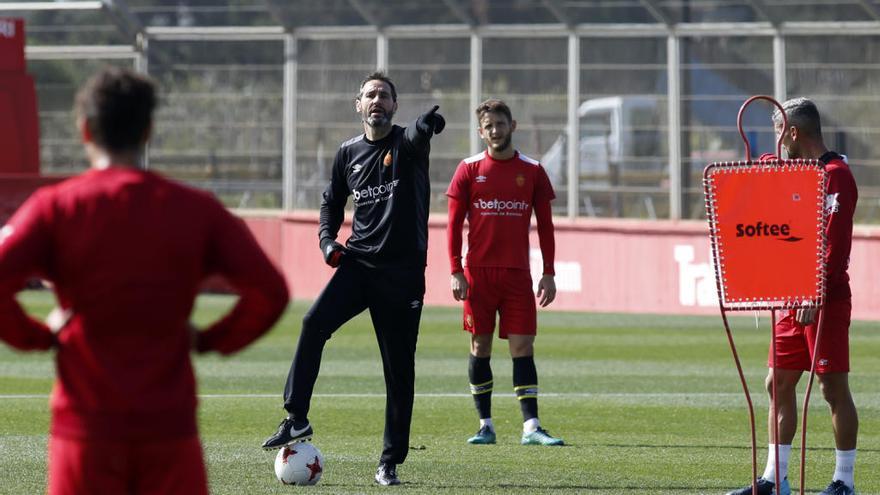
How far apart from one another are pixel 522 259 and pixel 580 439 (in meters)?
1.16

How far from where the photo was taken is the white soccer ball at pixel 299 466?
26.1 feet

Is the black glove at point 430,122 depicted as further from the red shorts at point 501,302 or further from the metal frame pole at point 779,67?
the metal frame pole at point 779,67

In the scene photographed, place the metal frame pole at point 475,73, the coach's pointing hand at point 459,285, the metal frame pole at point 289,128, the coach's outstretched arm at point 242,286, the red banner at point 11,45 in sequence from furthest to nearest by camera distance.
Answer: the red banner at point 11,45 → the metal frame pole at point 289,128 → the metal frame pole at point 475,73 → the coach's pointing hand at point 459,285 → the coach's outstretched arm at point 242,286

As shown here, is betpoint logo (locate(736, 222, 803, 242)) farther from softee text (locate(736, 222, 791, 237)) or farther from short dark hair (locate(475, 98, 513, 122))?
short dark hair (locate(475, 98, 513, 122))

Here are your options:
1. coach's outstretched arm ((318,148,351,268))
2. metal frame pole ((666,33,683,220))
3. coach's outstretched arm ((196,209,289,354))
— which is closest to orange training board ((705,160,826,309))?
coach's outstretched arm ((318,148,351,268))

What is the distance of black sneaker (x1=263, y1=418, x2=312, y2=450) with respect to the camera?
7934mm

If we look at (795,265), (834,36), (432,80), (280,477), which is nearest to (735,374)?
(280,477)

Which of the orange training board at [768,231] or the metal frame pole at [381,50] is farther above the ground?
the metal frame pole at [381,50]

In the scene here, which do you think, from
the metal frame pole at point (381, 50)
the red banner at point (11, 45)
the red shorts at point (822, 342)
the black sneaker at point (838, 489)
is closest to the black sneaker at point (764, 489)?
the black sneaker at point (838, 489)

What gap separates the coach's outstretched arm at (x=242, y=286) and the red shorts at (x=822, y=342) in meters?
3.64

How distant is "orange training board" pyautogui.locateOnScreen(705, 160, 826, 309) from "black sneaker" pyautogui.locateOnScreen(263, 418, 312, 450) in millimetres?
2418

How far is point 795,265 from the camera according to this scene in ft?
21.2

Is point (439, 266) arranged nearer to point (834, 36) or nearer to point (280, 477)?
point (834, 36)

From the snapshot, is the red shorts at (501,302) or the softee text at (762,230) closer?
the softee text at (762,230)
